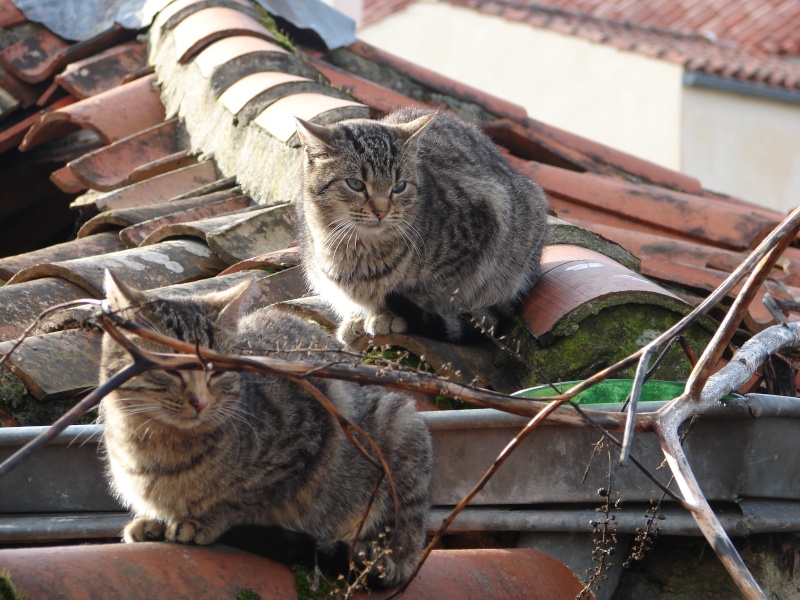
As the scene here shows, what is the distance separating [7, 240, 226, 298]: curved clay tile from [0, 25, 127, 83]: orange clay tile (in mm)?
2465

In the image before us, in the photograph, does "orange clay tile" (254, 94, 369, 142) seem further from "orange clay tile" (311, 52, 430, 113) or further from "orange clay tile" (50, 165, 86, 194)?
"orange clay tile" (50, 165, 86, 194)

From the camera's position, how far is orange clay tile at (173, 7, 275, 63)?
547cm

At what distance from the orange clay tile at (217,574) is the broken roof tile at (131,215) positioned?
7.19 ft

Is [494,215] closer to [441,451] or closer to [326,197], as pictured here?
[326,197]

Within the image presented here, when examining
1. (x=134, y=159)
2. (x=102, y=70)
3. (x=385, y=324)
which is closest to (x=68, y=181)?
(x=134, y=159)

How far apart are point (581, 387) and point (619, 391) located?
100 cm

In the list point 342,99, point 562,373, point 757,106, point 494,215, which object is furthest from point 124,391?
point 757,106

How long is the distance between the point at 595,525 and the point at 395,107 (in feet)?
11.4

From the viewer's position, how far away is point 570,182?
213 inches

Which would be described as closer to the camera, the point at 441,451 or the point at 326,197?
the point at 441,451

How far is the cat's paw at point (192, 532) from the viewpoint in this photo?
2.29 meters

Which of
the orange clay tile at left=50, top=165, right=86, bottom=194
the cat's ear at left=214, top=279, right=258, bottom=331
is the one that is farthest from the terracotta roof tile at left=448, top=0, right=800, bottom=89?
the cat's ear at left=214, top=279, right=258, bottom=331

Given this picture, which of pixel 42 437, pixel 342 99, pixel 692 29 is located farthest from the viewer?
pixel 692 29

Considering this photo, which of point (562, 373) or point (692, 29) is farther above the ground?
point (562, 373)
